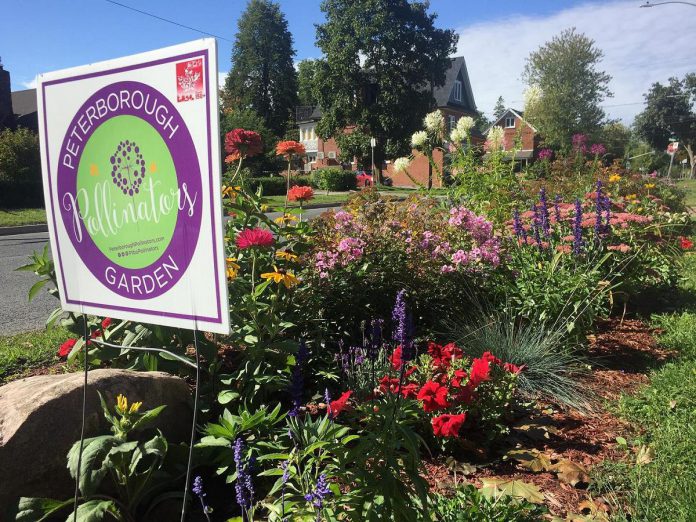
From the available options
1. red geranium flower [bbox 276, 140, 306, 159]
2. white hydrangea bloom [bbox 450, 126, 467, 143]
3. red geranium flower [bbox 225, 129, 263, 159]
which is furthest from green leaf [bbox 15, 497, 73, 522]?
white hydrangea bloom [bbox 450, 126, 467, 143]

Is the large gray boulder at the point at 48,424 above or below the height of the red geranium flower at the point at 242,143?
below

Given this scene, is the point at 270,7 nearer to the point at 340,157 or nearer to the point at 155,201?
the point at 340,157

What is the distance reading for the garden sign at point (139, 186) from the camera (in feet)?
4.66

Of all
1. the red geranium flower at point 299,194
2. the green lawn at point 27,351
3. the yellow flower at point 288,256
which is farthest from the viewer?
the green lawn at point 27,351

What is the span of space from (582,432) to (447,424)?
0.99m

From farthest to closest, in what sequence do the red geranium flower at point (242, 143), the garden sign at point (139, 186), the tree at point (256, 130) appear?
1. the tree at point (256, 130)
2. the red geranium flower at point (242, 143)
3. the garden sign at point (139, 186)

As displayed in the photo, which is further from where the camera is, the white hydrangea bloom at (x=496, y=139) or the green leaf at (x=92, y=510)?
the white hydrangea bloom at (x=496, y=139)

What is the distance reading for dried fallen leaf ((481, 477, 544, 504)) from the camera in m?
2.25

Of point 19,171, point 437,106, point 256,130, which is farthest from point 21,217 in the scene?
point 437,106

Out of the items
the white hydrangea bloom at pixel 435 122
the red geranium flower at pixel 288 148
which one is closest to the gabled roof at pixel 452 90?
the white hydrangea bloom at pixel 435 122

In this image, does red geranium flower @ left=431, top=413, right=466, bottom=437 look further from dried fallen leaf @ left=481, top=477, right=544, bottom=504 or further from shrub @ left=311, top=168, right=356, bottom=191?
shrub @ left=311, top=168, right=356, bottom=191

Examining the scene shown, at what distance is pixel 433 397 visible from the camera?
2576 millimetres

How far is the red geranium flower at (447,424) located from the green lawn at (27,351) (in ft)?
9.69

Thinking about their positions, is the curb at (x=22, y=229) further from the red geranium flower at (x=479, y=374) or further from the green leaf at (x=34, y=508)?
the red geranium flower at (x=479, y=374)
